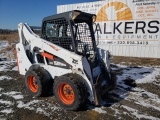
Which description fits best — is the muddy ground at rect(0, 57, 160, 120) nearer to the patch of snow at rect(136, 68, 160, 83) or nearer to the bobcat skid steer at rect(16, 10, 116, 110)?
the patch of snow at rect(136, 68, 160, 83)

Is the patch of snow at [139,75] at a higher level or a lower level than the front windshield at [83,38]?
lower

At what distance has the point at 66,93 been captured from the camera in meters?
4.76

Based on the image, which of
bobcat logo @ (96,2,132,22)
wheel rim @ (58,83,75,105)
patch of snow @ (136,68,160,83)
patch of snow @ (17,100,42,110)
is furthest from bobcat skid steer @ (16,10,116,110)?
bobcat logo @ (96,2,132,22)

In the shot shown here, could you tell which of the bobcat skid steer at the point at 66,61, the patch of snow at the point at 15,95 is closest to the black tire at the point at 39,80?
the bobcat skid steer at the point at 66,61

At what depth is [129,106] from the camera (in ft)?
16.6

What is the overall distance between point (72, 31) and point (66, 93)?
1591mm

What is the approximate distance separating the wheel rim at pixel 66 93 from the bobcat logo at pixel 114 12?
8617 millimetres

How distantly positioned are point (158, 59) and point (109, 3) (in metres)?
4.83

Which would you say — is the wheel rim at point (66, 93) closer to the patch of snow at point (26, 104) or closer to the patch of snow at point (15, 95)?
the patch of snow at point (26, 104)

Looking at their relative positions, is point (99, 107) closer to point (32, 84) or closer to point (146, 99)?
point (146, 99)

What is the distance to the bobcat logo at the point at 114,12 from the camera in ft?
39.3

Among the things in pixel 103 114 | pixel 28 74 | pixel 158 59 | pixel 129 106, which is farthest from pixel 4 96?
pixel 158 59

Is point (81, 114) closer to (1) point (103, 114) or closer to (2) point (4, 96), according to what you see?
(1) point (103, 114)

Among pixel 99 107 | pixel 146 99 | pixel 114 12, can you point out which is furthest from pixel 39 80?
pixel 114 12
